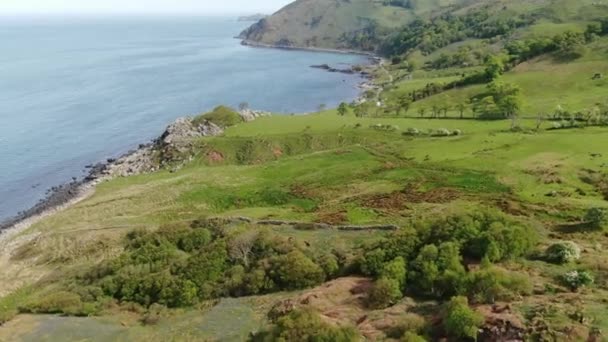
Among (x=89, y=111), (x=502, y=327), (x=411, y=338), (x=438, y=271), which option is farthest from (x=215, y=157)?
(x=89, y=111)

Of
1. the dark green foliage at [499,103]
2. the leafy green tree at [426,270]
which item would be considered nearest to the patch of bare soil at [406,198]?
the leafy green tree at [426,270]

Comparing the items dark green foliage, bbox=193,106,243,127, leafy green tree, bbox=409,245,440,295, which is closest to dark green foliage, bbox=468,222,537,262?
leafy green tree, bbox=409,245,440,295

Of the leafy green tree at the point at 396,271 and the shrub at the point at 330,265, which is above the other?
the leafy green tree at the point at 396,271

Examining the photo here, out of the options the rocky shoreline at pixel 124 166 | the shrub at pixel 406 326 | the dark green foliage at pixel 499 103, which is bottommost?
the rocky shoreline at pixel 124 166

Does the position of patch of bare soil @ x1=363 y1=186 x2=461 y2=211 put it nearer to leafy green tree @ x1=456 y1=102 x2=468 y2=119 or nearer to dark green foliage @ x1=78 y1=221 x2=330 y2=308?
dark green foliage @ x1=78 y1=221 x2=330 y2=308

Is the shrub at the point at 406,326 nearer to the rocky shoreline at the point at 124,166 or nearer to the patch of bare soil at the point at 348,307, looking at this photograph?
the patch of bare soil at the point at 348,307

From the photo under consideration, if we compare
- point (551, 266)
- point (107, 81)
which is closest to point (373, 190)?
point (551, 266)
